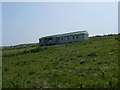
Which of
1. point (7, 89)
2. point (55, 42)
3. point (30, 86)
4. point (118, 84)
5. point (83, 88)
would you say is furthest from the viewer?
point (55, 42)

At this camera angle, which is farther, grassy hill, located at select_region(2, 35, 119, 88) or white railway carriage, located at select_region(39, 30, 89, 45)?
white railway carriage, located at select_region(39, 30, 89, 45)

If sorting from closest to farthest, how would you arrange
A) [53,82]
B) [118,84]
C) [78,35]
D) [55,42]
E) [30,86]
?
[118,84] < [30,86] < [53,82] < [78,35] < [55,42]

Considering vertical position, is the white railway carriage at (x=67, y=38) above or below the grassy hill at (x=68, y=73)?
above

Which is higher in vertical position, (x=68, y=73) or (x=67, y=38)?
(x=67, y=38)

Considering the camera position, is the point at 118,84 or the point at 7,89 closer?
the point at 118,84

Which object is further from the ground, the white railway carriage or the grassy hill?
the white railway carriage

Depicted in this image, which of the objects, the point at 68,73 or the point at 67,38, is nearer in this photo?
the point at 68,73

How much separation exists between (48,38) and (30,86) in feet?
172

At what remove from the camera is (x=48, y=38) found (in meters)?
62.8

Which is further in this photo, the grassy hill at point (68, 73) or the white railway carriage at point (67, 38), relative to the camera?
the white railway carriage at point (67, 38)

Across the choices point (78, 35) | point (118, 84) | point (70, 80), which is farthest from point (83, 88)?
point (78, 35)

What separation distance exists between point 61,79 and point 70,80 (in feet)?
2.41

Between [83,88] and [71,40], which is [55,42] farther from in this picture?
[83,88]

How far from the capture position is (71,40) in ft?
184
